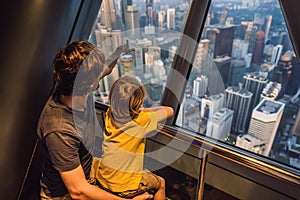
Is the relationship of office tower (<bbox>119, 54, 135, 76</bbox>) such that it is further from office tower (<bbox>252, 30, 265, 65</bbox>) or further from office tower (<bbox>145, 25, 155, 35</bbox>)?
office tower (<bbox>252, 30, 265, 65</bbox>)

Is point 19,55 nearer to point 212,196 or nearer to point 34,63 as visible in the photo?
point 34,63

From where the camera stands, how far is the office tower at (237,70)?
182 centimetres

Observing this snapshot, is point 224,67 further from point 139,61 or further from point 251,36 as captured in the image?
point 139,61

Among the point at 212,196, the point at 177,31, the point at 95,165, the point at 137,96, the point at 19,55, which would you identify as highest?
the point at 177,31

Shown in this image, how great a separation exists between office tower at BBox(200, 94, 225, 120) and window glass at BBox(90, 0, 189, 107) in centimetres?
40

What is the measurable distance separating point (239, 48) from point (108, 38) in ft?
4.16

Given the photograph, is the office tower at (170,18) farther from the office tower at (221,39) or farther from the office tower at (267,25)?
the office tower at (267,25)

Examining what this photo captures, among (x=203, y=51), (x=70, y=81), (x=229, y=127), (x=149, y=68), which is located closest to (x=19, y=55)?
(x=70, y=81)

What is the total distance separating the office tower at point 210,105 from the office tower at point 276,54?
467mm

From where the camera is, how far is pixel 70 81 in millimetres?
1133

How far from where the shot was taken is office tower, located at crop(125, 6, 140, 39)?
2.12 meters

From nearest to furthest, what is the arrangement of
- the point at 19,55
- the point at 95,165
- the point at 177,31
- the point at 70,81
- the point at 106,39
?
the point at 70,81 → the point at 95,165 → the point at 19,55 → the point at 177,31 → the point at 106,39

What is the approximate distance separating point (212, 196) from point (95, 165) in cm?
96

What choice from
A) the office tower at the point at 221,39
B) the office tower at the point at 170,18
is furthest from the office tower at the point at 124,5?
the office tower at the point at 221,39
